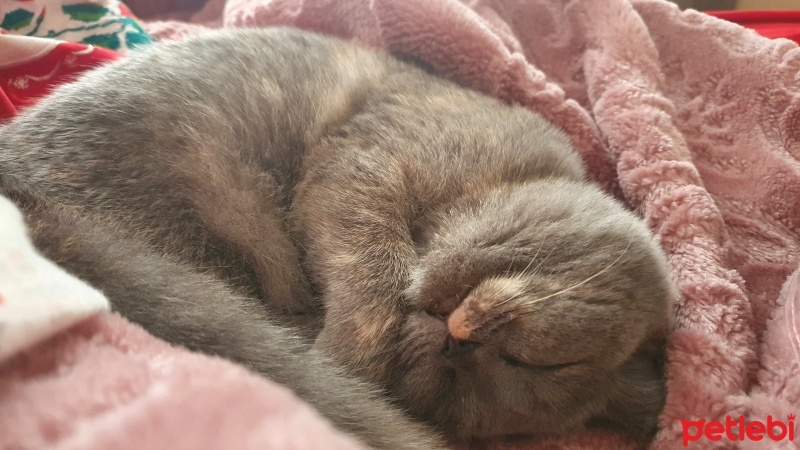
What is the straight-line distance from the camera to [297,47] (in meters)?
1.23

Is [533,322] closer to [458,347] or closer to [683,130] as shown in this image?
[458,347]

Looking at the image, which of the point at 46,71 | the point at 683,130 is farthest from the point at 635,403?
the point at 46,71

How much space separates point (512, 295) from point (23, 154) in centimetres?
76

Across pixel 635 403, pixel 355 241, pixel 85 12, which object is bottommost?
pixel 635 403

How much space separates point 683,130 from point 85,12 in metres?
1.43

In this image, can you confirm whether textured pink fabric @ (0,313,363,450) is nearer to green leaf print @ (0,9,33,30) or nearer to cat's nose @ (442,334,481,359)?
cat's nose @ (442,334,481,359)

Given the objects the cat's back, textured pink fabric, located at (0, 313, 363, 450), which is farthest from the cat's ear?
the cat's back

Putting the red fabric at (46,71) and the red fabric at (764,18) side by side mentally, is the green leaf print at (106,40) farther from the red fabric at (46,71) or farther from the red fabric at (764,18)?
the red fabric at (764,18)

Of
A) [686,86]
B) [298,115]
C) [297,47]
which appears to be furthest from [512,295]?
[686,86]

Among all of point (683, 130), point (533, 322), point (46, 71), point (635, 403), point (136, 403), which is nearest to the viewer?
point (136, 403)

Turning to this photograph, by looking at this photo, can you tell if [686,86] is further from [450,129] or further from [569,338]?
[569,338]

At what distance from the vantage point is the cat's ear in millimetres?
931

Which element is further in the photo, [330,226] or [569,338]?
[330,226]

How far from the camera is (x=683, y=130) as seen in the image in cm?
138
